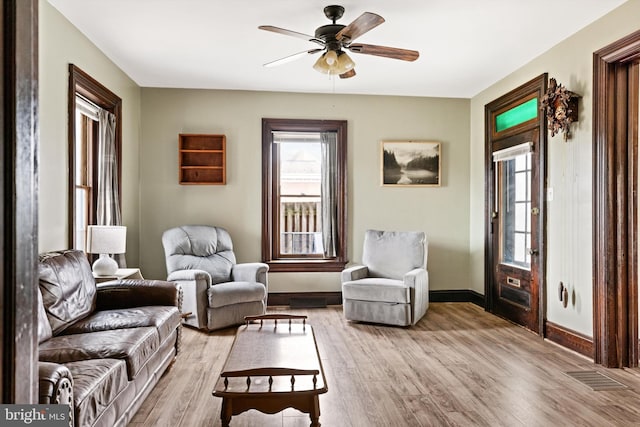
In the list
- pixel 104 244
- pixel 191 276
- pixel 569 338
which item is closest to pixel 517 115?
pixel 569 338

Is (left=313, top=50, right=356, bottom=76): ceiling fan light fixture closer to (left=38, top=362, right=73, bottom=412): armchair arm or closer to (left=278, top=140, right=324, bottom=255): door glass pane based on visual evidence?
(left=278, top=140, right=324, bottom=255): door glass pane

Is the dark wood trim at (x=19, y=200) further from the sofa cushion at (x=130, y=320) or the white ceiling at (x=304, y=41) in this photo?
the white ceiling at (x=304, y=41)

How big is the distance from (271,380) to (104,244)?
2.25 metres

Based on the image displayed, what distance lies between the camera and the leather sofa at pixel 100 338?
6.40ft

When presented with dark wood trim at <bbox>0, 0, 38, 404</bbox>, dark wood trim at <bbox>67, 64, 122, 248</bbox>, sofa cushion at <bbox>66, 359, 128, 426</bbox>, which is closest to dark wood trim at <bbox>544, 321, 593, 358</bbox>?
sofa cushion at <bbox>66, 359, 128, 426</bbox>

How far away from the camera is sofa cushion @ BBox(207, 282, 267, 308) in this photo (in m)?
A: 4.54

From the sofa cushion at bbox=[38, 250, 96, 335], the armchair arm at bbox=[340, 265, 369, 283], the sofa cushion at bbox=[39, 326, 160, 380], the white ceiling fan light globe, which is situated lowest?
the sofa cushion at bbox=[39, 326, 160, 380]

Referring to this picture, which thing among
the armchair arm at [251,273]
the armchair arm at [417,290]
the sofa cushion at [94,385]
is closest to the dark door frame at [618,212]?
the armchair arm at [417,290]

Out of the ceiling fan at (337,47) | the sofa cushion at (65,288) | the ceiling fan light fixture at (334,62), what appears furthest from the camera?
the ceiling fan light fixture at (334,62)

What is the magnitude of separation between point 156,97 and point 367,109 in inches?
102

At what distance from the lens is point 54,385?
1685 mm

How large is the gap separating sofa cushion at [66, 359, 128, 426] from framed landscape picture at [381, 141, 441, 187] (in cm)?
428

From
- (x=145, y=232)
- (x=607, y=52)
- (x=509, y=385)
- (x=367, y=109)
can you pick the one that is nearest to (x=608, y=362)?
(x=509, y=385)

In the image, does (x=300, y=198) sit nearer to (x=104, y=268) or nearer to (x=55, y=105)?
(x=104, y=268)
